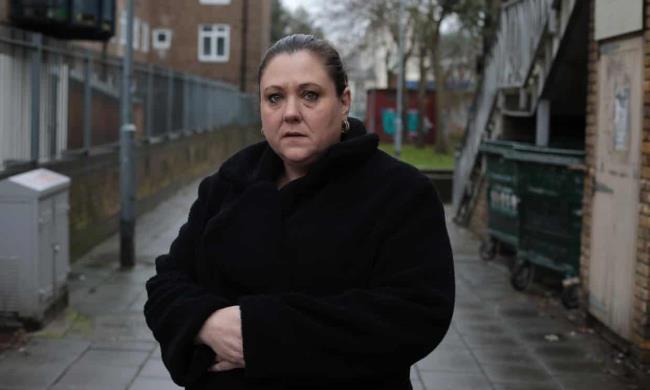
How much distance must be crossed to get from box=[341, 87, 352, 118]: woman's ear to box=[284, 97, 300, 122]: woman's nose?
15 cm

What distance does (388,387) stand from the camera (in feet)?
7.53

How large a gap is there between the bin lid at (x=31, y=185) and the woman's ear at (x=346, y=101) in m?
5.39

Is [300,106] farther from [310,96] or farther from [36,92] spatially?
[36,92]

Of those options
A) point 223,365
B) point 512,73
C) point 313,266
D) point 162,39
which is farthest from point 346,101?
point 162,39

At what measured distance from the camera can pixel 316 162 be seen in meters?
2.33

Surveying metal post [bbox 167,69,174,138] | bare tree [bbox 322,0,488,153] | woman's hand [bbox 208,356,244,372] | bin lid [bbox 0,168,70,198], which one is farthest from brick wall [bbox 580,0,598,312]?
bare tree [bbox 322,0,488,153]

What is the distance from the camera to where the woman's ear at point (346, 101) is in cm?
242

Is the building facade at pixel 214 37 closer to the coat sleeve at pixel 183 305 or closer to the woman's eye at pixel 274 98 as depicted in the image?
the coat sleeve at pixel 183 305

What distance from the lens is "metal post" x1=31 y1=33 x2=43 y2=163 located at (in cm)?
1001

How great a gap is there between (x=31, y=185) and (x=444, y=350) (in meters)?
3.47

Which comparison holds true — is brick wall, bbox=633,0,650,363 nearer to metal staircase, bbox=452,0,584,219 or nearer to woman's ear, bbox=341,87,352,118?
metal staircase, bbox=452,0,584,219

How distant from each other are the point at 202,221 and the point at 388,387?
2.15 ft

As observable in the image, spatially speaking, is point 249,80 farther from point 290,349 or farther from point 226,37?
point 290,349

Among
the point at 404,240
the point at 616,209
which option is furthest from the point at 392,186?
the point at 616,209
